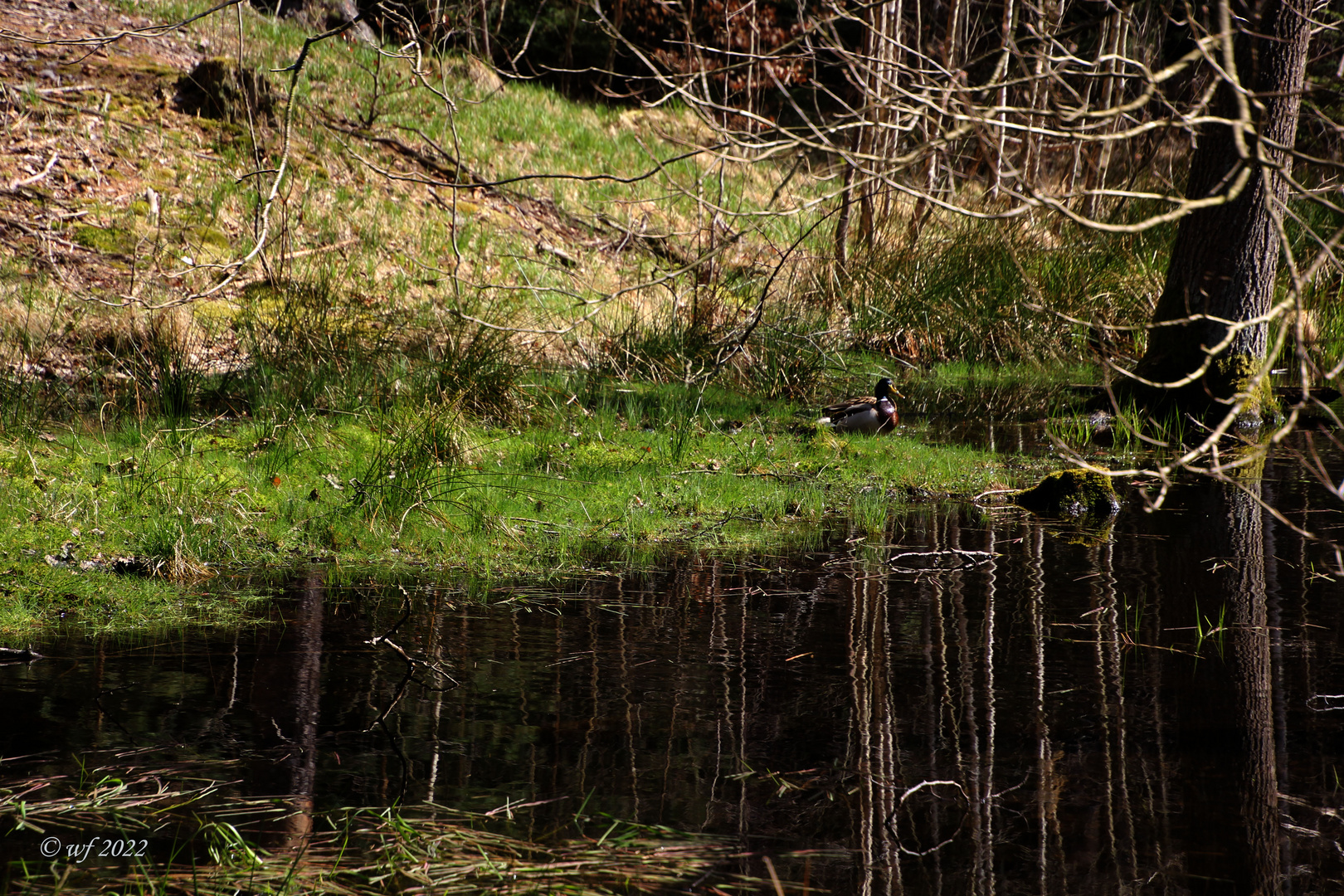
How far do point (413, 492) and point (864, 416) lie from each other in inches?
153

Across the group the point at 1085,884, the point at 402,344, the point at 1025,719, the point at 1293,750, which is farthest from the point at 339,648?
the point at 402,344

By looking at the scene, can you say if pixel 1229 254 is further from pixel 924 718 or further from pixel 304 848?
pixel 304 848

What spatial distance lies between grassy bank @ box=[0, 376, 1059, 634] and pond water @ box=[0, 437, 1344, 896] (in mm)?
488

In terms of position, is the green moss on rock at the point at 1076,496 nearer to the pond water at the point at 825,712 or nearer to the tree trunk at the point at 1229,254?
the pond water at the point at 825,712

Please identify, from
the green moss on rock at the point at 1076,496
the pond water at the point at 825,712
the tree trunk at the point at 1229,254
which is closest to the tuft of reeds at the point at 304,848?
the pond water at the point at 825,712

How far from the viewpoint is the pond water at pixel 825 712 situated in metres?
2.90

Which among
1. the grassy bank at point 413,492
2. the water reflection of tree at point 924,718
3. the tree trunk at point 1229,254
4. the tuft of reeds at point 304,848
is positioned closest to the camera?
the tuft of reeds at point 304,848

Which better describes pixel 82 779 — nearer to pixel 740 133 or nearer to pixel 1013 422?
pixel 740 133

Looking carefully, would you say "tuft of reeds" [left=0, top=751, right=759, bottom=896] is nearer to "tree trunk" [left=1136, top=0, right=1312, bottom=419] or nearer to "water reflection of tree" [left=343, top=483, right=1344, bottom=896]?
"water reflection of tree" [left=343, top=483, right=1344, bottom=896]

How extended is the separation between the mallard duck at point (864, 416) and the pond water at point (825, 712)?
10.6ft

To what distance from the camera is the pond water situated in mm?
2904

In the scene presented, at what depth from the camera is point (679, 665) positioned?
163 inches

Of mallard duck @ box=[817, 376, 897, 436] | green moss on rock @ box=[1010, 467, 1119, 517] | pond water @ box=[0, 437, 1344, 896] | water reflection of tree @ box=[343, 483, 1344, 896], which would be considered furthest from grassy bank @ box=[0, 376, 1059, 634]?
water reflection of tree @ box=[343, 483, 1344, 896]

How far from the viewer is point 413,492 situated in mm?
5922
